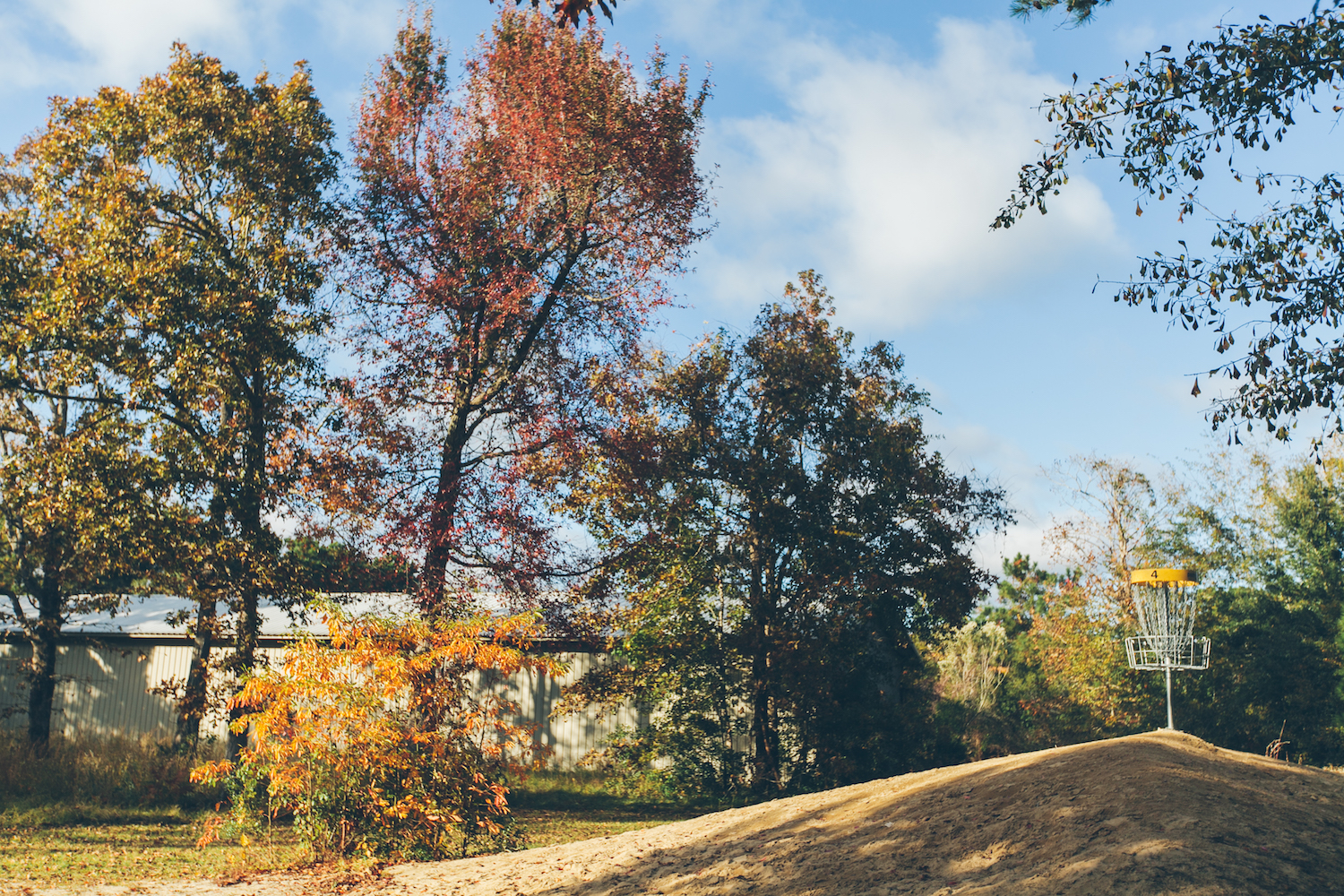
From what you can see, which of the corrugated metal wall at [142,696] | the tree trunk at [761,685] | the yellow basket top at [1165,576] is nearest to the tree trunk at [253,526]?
the corrugated metal wall at [142,696]

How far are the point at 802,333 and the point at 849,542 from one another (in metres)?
4.12

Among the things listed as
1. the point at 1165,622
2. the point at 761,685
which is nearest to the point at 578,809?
the point at 761,685

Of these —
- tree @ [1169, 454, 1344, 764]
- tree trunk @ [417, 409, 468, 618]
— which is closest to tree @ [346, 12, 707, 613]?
tree trunk @ [417, 409, 468, 618]

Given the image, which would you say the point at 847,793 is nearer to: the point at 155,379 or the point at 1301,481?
the point at 155,379

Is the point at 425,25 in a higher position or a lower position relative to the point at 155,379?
higher

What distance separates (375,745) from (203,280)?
833 cm

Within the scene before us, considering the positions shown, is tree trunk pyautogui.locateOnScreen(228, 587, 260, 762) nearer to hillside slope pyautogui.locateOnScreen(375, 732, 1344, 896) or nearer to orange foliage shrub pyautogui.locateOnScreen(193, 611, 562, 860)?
orange foliage shrub pyautogui.locateOnScreen(193, 611, 562, 860)

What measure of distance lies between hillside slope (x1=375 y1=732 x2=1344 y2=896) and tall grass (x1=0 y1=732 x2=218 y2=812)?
6.75m

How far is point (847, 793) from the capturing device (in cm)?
833

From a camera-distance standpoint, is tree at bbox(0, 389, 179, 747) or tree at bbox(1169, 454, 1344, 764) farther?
tree at bbox(1169, 454, 1344, 764)

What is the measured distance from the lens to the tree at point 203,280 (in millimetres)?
13266

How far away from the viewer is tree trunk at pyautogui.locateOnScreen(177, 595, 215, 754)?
1401 centimetres

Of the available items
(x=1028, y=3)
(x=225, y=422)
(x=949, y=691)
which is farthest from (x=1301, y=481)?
(x=225, y=422)

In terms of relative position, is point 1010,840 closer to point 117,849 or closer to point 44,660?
point 117,849
